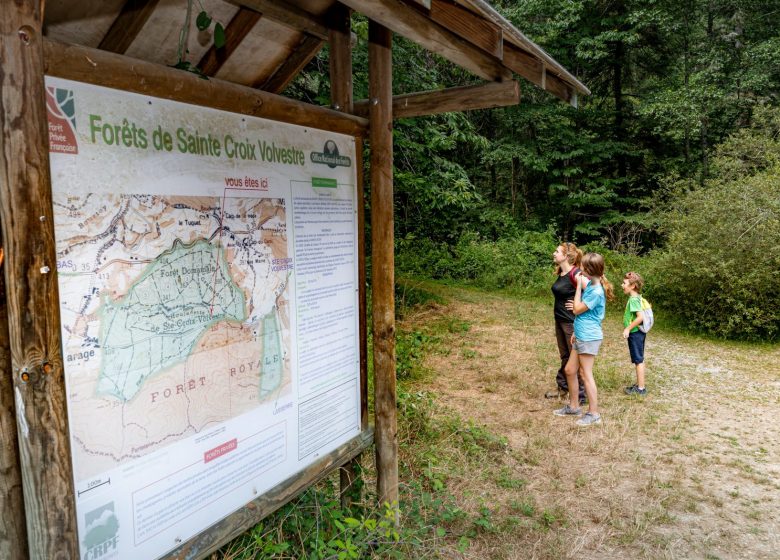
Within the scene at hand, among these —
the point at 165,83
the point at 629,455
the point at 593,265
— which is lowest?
the point at 629,455

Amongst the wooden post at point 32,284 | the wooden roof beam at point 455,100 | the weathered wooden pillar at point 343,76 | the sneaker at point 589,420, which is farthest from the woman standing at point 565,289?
the wooden post at point 32,284

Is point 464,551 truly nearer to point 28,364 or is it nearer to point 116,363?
Result: point 116,363

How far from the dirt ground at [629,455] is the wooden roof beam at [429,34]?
287 cm

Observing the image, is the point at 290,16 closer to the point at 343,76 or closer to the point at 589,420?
the point at 343,76

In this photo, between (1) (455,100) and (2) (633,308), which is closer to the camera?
(1) (455,100)

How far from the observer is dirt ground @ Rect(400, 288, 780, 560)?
11.8 ft

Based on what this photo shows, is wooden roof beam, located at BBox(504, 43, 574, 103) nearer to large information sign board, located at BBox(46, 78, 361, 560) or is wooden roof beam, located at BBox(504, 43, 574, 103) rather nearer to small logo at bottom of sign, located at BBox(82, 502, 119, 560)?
large information sign board, located at BBox(46, 78, 361, 560)

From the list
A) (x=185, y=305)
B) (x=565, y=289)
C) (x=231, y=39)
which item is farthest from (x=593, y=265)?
(x=185, y=305)

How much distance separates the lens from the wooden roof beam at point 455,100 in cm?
315

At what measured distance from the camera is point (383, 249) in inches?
119

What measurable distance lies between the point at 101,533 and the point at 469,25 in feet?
8.21

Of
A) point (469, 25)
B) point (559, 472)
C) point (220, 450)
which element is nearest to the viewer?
point (220, 450)

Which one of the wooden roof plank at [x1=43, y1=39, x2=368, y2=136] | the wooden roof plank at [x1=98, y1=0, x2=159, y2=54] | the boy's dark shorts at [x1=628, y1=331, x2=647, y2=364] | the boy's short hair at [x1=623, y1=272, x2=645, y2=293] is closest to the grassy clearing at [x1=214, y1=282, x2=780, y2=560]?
the boy's dark shorts at [x1=628, y1=331, x2=647, y2=364]

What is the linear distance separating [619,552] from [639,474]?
1.20 meters
